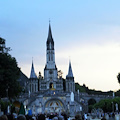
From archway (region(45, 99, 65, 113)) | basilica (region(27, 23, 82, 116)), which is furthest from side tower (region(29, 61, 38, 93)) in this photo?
archway (region(45, 99, 65, 113))

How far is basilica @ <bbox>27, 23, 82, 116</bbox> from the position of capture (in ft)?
290

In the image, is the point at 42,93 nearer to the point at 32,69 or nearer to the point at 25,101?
the point at 25,101

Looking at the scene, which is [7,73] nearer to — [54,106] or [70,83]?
[54,106]

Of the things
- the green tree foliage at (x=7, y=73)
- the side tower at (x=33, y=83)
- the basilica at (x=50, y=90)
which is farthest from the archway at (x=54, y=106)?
the green tree foliage at (x=7, y=73)

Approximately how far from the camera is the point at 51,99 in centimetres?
9081

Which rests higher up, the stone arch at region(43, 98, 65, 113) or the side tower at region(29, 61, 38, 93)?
the side tower at region(29, 61, 38, 93)

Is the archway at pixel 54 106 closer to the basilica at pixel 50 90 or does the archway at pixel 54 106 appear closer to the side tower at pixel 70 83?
the basilica at pixel 50 90

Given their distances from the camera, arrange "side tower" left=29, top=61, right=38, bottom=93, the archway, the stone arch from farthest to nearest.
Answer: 1. "side tower" left=29, top=61, right=38, bottom=93
2. the archway
3. the stone arch

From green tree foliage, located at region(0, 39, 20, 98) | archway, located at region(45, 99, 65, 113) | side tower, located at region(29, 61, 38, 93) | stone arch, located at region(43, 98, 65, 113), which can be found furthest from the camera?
side tower, located at region(29, 61, 38, 93)

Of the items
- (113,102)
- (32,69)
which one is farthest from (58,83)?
(113,102)

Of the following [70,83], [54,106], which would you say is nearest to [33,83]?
[70,83]

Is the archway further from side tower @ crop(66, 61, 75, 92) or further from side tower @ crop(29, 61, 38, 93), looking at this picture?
side tower @ crop(29, 61, 38, 93)

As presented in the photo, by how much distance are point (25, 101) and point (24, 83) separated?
101 ft

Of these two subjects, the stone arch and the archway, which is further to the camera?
the archway
